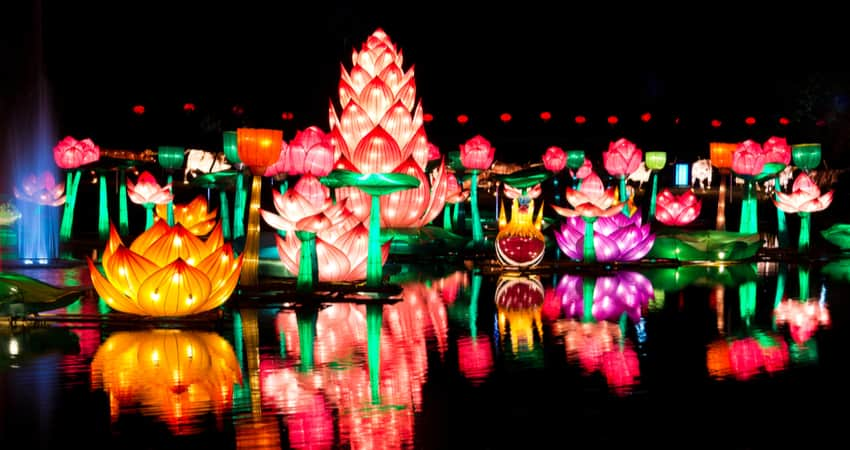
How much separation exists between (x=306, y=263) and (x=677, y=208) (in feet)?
41.7

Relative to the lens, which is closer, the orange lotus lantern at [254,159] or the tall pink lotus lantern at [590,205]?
the orange lotus lantern at [254,159]

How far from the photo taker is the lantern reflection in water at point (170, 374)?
736cm

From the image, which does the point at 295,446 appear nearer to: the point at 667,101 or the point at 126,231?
the point at 126,231

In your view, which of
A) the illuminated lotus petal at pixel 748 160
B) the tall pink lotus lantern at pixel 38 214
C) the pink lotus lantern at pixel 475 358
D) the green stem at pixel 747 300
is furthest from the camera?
the illuminated lotus petal at pixel 748 160

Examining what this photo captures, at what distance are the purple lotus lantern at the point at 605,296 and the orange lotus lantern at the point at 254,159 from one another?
368cm

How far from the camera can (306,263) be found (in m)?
13.1

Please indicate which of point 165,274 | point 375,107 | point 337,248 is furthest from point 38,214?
point 165,274

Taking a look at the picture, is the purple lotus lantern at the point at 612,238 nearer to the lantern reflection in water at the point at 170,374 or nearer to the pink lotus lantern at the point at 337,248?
the pink lotus lantern at the point at 337,248

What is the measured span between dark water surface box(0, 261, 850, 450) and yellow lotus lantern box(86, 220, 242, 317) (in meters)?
0.28

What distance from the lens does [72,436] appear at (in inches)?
262

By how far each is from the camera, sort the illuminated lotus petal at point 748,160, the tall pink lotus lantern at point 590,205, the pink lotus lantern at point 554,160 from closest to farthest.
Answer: the tall pink lotus lantern at point 590,205, the illuminated lotus petal at point 748,160, the pink lotus lantern at point 554,160

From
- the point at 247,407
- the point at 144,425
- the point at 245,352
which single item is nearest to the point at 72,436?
the point at 144,425

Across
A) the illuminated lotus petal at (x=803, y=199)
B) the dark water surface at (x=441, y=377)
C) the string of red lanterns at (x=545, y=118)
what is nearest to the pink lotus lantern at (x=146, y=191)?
the dark water surface at (x=441, y=377)

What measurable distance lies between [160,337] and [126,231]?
14872mm
